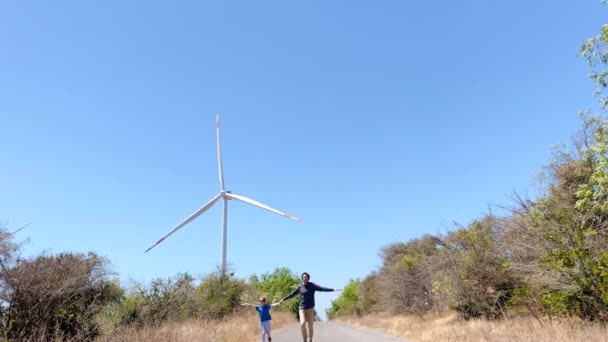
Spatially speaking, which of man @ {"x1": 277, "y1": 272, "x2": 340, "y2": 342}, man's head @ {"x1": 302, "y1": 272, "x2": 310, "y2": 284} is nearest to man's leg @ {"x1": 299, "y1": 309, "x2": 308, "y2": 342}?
man @ {"x1": 277, "y1": 272, "x2": 340, "y2": 342}

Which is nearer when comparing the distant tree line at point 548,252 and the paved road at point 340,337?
the distant tree line at point 548,252

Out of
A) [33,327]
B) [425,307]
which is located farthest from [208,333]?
[425,307]

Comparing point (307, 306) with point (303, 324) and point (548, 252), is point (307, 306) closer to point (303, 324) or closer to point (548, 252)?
point (303, 324)

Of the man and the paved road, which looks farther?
the paved road

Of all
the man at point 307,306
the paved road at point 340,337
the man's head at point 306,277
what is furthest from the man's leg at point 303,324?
the paved road at point 340,337

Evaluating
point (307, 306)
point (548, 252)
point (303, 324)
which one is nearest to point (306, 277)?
point (307, 306)

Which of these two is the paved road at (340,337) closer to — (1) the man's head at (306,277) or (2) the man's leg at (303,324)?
(2) the man's leg at (303,324)

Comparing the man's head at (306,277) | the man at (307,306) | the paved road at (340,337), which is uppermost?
the man's head at (306,277)

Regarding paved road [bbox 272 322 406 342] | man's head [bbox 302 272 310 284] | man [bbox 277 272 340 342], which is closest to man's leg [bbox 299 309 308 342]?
man [bbox 277 272 340 342]

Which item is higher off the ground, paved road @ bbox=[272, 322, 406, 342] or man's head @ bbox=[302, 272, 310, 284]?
man's head @ bbox=[302, 272, 310, 284]

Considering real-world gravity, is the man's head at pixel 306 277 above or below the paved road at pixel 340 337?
above

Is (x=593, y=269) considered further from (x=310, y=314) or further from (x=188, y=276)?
(x=188, y=276)

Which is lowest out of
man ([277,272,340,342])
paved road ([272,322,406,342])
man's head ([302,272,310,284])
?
paved road ([272,322,406,342])

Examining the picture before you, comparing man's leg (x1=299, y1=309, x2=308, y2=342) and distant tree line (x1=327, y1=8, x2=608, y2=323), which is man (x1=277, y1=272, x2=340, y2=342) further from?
distant tree line (x1=327, y1=8, x2=608, y2=323)
